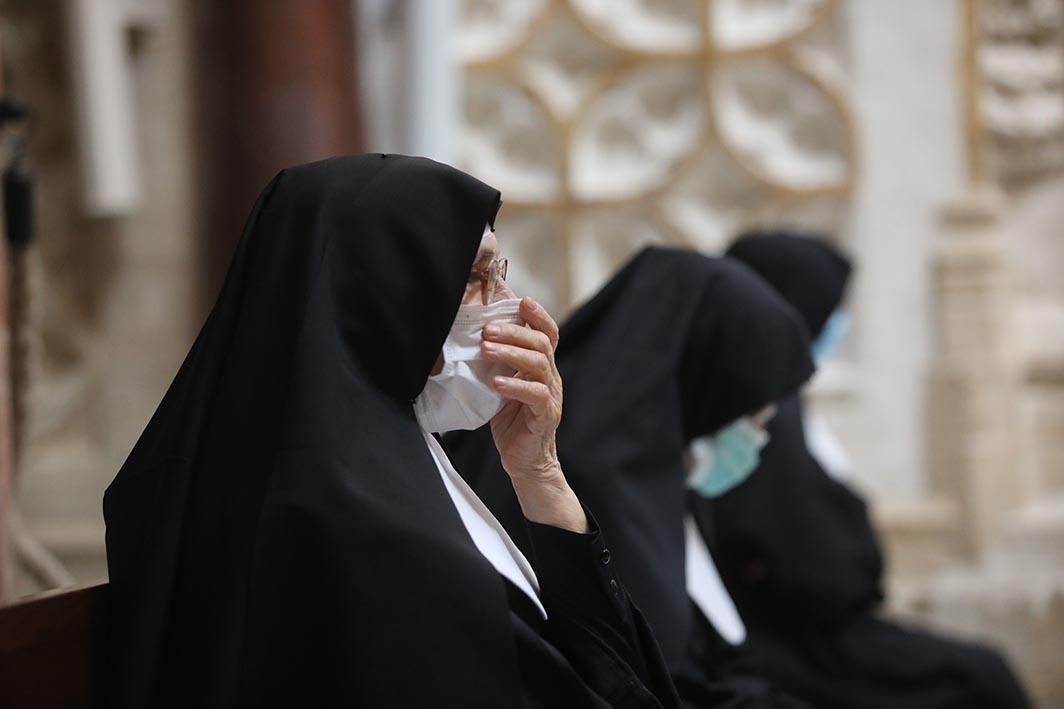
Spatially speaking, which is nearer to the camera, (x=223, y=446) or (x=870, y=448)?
(x=223, y=446)

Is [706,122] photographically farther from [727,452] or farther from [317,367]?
[317,367]

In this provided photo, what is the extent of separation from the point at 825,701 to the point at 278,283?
275 centimetres

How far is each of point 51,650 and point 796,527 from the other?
9.48ft

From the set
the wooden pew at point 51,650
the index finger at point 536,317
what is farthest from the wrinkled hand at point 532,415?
the wooden pew at point 51,650

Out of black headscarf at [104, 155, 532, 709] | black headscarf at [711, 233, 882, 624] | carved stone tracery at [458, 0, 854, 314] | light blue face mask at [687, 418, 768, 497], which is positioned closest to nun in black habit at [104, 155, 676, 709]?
black headscarf at [104, 155, 532, 709]

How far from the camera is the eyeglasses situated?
1815mm

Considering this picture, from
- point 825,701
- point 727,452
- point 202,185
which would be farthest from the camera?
point 202,185

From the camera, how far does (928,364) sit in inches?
235

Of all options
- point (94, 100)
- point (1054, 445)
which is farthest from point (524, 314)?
point (1054, 445)

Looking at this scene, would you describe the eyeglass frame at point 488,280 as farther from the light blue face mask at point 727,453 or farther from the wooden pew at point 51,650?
the light blue face mask at point 727,453

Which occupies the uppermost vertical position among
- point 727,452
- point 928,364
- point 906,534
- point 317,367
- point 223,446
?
point 317,367

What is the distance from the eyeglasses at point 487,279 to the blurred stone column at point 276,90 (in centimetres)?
336

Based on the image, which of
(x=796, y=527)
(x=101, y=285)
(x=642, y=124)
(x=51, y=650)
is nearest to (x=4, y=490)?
(x=51, y=650)

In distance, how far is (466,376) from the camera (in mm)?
1771
